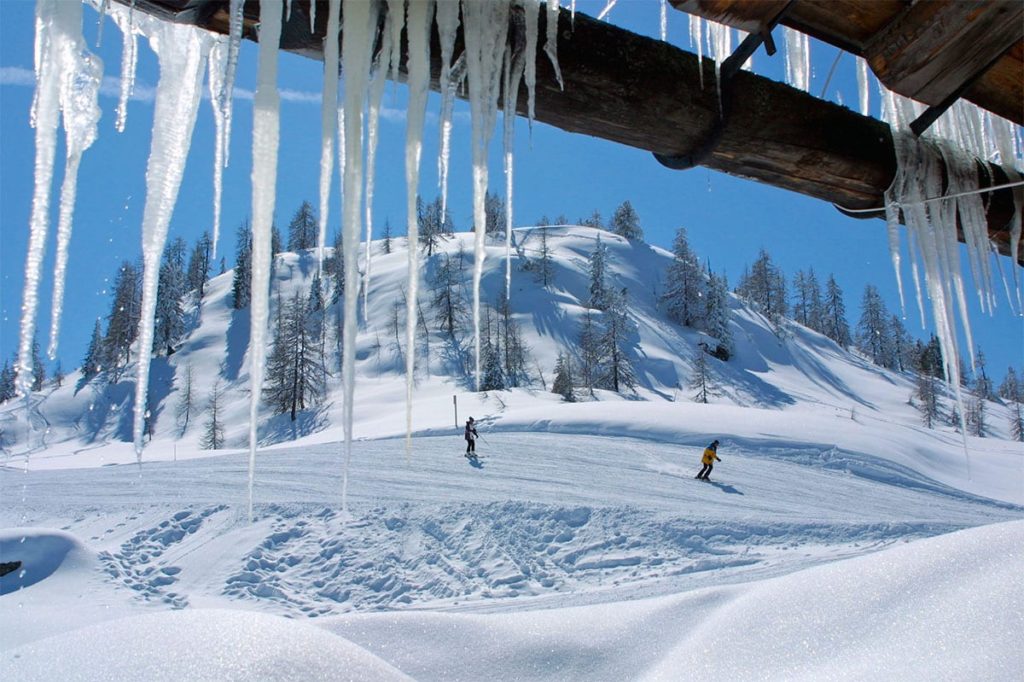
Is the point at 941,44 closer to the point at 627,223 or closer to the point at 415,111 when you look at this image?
the point at 415,111

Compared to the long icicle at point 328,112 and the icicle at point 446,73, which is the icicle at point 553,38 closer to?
the icicle at point 446,73

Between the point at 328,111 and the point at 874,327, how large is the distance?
98795 millimetres

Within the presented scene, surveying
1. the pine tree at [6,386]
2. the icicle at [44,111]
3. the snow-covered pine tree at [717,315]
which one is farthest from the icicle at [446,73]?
the pine tree at [6,386]

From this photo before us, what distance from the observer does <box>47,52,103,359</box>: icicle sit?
1.62 meters

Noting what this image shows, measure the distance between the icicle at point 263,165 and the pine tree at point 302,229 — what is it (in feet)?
316

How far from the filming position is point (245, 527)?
558 inches

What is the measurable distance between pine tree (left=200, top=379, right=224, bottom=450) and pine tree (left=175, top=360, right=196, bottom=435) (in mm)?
1506

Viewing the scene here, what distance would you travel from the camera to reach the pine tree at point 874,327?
Result: 276 ft

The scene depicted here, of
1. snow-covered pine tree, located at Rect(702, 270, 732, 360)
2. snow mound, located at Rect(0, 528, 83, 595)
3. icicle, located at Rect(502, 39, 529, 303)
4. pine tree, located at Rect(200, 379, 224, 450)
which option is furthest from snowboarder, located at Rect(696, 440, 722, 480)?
snow-covered pine tree, located at Rect(702, 270, 732, 360)

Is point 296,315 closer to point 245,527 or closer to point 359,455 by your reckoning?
point 359,455

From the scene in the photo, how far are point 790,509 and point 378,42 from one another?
50.4ft

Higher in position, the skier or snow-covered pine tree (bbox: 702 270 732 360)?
snow-covered pine tree (bbox: 702 270 732 360)

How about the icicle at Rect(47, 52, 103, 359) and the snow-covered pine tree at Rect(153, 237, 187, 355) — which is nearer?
the icicle at Rect(47, 52, 103, 359)

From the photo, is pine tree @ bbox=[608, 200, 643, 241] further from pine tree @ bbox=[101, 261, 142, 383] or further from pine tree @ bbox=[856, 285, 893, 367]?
pine tree @ bbox=[101, 261, 142, 383]
